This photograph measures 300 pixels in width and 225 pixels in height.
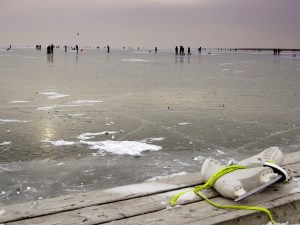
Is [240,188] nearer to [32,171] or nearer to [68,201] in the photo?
[68,201]

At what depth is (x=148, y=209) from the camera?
3.37 m

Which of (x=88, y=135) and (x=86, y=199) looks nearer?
(x=86, y=199)

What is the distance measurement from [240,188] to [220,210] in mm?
324

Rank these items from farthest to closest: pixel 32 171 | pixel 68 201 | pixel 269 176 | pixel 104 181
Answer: pixel 32 171
pixel 104 181
pixel 269 176
pixel 68 201

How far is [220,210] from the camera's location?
3373 millimetres

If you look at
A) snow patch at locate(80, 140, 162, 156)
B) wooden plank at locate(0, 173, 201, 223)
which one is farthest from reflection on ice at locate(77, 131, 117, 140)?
wooden plank at locate(0, 173, 201, 223)

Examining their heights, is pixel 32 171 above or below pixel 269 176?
below

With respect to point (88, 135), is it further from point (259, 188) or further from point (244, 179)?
point (259, 188)

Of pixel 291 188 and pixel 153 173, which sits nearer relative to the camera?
pixel 291 188

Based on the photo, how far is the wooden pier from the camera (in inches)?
125

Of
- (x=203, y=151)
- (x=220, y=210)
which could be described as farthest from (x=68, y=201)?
(x=203, y=151)

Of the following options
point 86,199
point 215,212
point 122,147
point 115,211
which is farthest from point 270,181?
point 122,147

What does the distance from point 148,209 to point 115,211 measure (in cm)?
30

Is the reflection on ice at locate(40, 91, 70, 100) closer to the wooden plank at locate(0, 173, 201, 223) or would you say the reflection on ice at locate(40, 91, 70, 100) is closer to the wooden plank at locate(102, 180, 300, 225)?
the wooden plank at locate(0, 173, 201, 223)
